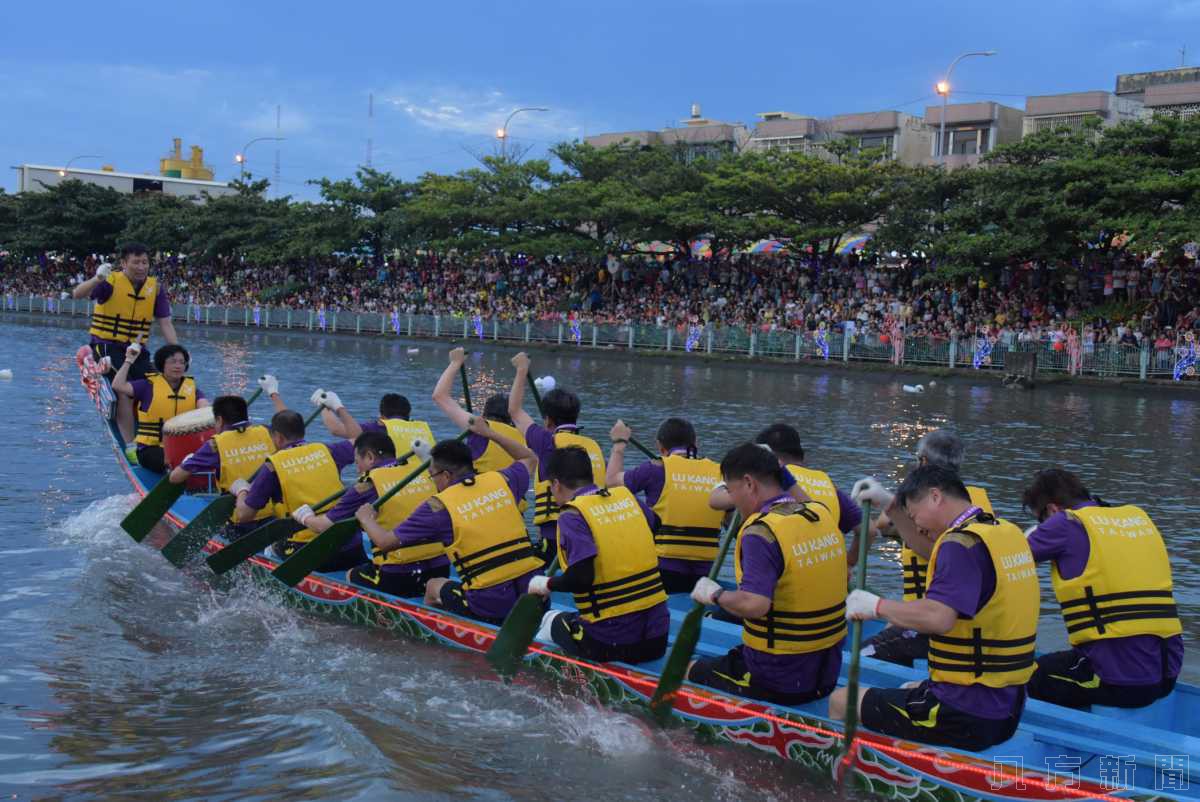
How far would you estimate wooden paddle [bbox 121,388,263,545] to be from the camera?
858cm

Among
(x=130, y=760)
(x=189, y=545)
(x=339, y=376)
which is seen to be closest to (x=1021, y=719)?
(x=130, y=760)

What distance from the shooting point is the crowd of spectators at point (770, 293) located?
26.1 metres

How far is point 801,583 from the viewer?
4.78 meters

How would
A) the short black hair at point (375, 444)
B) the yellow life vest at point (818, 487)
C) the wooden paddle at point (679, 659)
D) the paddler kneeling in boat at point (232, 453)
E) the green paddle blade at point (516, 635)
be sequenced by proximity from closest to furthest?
the wooden paddle at point (679, 659)
the green paddle blade at point (516, 635)
the yellow life vest at point (818, 487)
the short black hair at point (375, 444)
the paddler kneeling in boat at point (232, 453)

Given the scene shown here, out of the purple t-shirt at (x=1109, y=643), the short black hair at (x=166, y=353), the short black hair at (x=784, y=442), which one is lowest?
the purple t-shirt at (x=1109, y=643)

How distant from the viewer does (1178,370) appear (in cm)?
2412

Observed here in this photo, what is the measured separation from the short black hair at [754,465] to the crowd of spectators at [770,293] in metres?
22.8

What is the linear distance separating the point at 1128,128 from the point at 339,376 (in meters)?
19.8

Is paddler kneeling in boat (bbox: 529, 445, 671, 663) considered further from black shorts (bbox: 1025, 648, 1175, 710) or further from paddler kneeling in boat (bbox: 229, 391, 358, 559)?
paddler kneeling in boat (bbox: 229, 391, 358, 559)

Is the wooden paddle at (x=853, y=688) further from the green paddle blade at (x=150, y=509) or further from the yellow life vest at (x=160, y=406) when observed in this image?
the yellow life vest at (x=160, y=406)

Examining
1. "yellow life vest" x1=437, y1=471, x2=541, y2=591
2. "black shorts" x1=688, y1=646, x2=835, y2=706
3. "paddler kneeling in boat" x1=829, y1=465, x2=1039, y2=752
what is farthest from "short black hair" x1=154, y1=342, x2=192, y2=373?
"paddler kneeling in boat" x1=829, y1=465, x2=1039, y2=752

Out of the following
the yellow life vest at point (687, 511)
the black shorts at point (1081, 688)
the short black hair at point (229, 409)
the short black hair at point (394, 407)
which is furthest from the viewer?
the short black hair at point (394, 407)

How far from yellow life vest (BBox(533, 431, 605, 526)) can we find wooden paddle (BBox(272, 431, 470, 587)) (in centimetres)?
65

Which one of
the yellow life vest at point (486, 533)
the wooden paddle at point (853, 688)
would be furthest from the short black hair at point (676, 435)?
the wooden paddle at point (853, 688)
